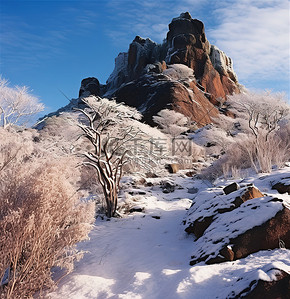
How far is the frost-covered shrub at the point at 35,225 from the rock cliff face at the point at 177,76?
32.1m

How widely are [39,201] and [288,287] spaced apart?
2.67m

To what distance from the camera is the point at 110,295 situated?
2.58 m

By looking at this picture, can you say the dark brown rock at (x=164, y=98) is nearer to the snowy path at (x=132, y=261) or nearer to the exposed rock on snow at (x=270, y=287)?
the snowy path at (x=132, y=261)

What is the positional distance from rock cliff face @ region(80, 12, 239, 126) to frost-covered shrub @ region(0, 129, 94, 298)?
32149 mm

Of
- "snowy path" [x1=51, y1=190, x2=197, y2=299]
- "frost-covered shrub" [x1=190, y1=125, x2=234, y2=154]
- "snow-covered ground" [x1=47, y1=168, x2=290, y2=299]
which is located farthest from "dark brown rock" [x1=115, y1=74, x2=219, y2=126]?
"snow-covered ground" [x1=47, y1=168, x2=290, y2=299]

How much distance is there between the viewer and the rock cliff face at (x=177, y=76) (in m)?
38.1

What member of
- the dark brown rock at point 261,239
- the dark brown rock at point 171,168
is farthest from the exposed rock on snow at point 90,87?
the dark brown rock at point 261,239

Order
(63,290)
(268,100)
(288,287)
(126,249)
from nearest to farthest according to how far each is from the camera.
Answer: (288,287), (63,290), (126,249), (268,100)

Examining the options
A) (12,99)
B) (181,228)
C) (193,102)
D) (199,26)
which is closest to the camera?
(181,228)

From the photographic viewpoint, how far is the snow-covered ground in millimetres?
2297

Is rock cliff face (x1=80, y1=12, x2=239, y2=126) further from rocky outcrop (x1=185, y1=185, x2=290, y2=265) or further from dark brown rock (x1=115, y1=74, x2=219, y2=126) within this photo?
rocky outcrop (x1=185, y1=185, x2=290, y2=265)

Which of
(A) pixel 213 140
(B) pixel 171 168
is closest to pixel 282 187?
(B) pixel 171 168

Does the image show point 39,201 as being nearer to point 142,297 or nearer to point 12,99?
point 142,297

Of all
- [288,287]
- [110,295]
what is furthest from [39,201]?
[288,287]
